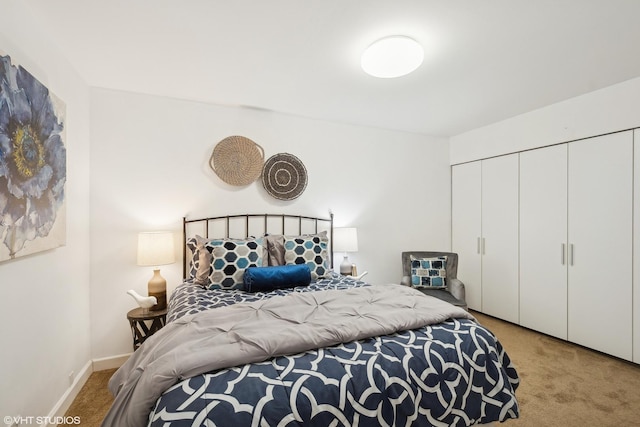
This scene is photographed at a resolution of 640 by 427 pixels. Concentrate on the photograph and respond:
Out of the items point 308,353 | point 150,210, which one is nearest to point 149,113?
point 150,210

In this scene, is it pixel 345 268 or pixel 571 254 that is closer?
pixel 571 254

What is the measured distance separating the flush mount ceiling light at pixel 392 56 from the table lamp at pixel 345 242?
1.70 meters

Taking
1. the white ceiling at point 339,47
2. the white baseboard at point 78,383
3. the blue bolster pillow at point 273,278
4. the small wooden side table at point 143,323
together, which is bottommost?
the white baseboard at point 78,383

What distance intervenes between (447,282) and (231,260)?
2.52 metres

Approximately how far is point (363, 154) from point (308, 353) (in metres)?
2.89

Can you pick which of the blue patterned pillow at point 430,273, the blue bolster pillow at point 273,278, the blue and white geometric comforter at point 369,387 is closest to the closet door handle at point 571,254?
the blue patterned pillow at point 430,273

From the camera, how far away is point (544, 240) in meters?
3.18

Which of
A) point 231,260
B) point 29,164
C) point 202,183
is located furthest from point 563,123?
point 29,164

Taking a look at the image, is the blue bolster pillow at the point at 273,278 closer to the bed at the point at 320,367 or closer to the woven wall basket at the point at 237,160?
the bed at the point at 320,367

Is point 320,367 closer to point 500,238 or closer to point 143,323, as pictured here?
point 143,323

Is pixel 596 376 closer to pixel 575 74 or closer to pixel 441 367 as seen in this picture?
pixel 441 367

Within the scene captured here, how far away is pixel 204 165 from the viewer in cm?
292

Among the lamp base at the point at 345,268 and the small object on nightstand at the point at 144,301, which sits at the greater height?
the lamp base at the point at 345,268

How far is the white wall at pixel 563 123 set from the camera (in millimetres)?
2564
